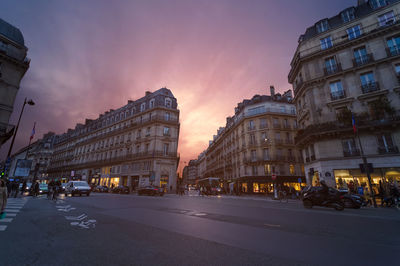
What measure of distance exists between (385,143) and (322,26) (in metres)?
16.6

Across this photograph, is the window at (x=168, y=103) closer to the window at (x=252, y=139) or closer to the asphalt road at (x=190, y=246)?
the window at (x=252, y=139)

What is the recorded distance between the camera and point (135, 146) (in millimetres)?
41500

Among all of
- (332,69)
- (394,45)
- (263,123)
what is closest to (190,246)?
(332,69)

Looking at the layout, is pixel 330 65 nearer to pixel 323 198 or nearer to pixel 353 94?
pixel 353 94

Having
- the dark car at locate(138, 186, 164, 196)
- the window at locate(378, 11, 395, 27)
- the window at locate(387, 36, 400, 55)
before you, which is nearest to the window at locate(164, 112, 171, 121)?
the dark car at locate(138, 186, 164, 196)

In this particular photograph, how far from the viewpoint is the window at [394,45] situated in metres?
19.9

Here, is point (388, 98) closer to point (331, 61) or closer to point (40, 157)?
point (331, 61)

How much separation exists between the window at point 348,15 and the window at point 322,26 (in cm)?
178

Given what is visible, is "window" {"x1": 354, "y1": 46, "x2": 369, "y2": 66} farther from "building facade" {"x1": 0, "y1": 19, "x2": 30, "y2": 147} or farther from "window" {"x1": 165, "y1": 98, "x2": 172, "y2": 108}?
"building facade" {"x1": 0, "y1": 19, "x2": 30, "y2": 147}

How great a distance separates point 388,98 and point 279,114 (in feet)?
64.0

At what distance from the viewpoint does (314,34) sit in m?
25.5

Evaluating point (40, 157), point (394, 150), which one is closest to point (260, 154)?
point (394, 150)

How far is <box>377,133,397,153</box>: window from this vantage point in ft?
61.3

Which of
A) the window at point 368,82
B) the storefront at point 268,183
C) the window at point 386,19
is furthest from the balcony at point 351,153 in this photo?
the storefront at point 268,183
